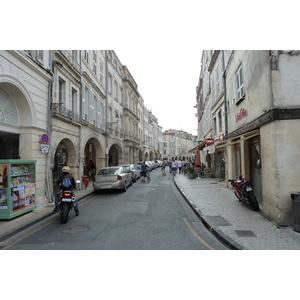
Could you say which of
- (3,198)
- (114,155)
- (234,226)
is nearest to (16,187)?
(3,198)

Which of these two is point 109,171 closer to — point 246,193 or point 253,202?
point 246,193

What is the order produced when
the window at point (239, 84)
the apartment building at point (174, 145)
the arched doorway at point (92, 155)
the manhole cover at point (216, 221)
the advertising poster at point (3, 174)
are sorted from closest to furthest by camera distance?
the manhole cover at point (216, 221) → the advertising poster at point (3, 174) → the window at point (239, 84) → the arched doorway at point (92, 155) → the apartment building at point (174, 145)

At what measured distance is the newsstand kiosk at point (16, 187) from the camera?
6559 millimetres

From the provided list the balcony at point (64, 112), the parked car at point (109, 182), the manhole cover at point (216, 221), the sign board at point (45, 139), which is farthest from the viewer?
the parked car at point (109, 182)

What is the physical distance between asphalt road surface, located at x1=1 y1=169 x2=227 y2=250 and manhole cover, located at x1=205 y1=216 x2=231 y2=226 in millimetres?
263

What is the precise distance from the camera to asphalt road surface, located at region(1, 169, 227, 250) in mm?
4621

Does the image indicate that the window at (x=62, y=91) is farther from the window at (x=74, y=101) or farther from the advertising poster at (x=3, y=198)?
the advertising poster at (x=3, y=198)

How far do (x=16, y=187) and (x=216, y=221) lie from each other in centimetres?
615

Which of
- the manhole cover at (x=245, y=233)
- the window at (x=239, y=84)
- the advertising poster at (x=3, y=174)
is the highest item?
the window at (x=239, y=84)

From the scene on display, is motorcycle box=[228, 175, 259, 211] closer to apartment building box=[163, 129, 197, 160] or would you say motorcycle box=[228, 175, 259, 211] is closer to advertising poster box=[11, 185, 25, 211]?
advertising poster box=[11, 185, 25, 211]

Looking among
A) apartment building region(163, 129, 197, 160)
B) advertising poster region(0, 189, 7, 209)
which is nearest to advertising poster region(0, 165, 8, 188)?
advertising poster region(0, 189, 7, 209)

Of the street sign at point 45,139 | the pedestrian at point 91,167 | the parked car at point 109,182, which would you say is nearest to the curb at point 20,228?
the street sign at point 45,139

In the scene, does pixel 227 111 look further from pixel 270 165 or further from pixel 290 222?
pixel 290 222

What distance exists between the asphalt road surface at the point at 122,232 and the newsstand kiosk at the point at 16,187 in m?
0.98
